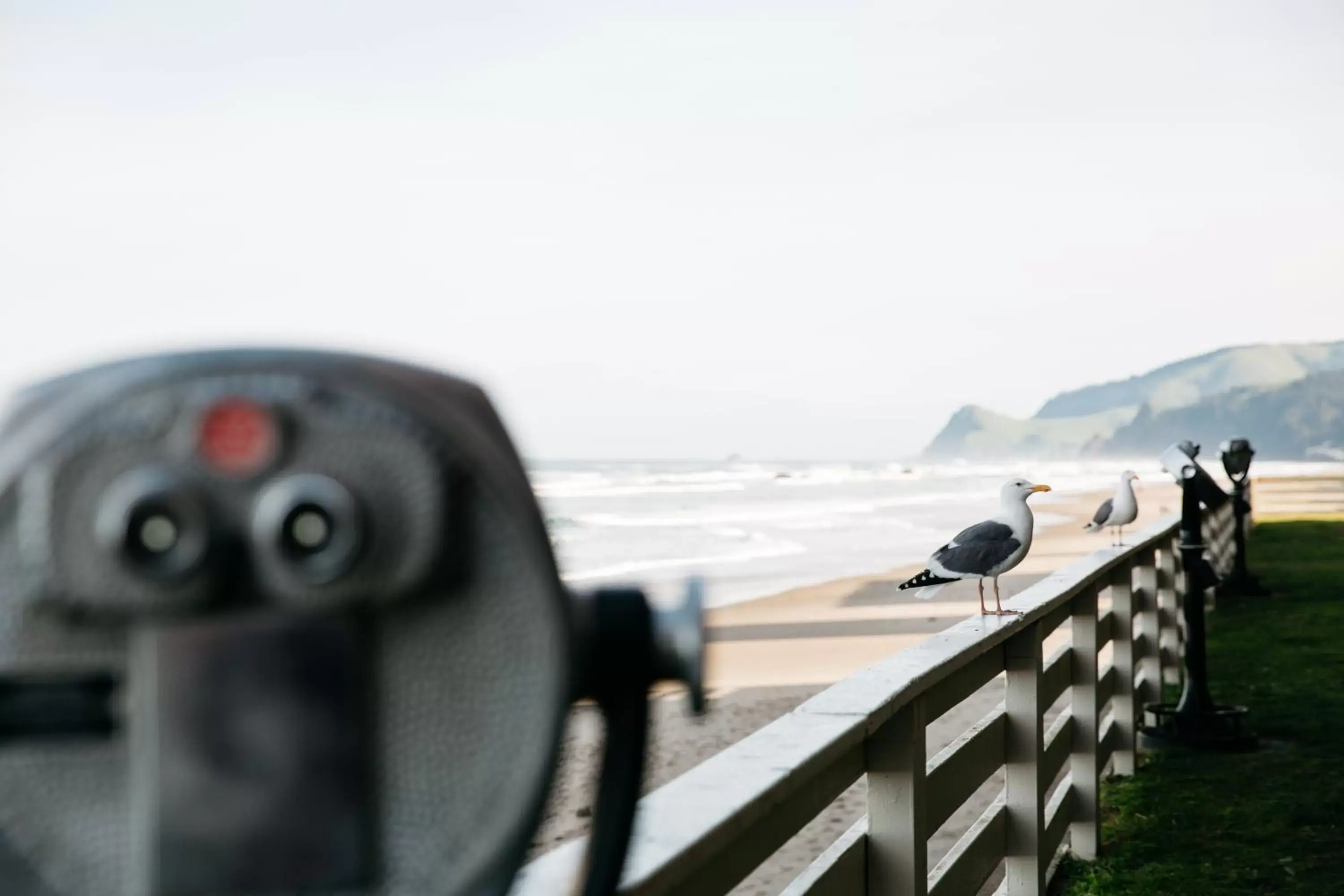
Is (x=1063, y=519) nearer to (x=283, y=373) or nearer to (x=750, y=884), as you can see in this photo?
(x=750, y=884)

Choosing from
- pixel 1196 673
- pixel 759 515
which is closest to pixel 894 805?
pixel 1196 673

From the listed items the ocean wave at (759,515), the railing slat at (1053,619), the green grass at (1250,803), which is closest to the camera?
the railing slat at (1053,619)

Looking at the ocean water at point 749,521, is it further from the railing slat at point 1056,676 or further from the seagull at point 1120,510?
the seagull at point 1120,510

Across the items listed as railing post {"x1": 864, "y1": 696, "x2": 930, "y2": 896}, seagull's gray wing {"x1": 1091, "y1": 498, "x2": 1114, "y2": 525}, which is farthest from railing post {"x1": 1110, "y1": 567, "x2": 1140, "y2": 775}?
railing post {"x1": 864, "y1": 696, "x2": 930, "y2": 896}

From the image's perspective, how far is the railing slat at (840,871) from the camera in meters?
1.68

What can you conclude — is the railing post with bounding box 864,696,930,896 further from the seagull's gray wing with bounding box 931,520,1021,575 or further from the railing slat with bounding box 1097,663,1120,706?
the railing slat with bounding box 1097,663,1120,706

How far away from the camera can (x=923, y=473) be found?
7369 centimetres

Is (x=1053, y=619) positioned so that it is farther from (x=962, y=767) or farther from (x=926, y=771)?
(x=926, y=771)

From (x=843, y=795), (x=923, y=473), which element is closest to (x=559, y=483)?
(x=923, y=473)

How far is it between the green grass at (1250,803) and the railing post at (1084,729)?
88 millimetres

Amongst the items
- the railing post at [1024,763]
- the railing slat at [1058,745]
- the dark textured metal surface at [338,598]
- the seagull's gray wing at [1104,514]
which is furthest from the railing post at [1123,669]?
the dark textured metal surface at [338,598]

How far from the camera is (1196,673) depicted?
216 inches

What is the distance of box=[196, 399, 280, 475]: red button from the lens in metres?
0.53

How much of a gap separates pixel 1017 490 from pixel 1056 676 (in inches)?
46.1
